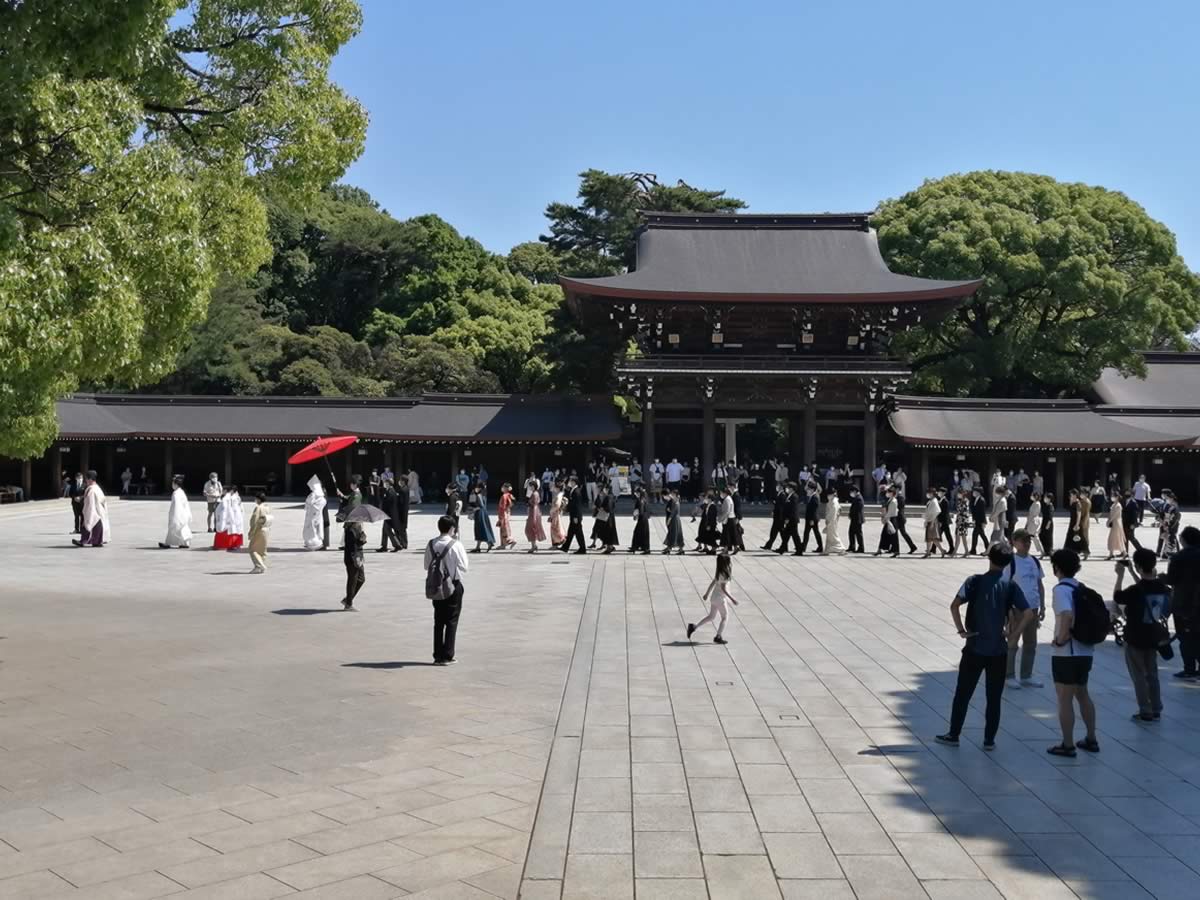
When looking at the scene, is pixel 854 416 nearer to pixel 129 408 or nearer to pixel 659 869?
pixel 129 408

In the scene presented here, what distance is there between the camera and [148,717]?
9109mm

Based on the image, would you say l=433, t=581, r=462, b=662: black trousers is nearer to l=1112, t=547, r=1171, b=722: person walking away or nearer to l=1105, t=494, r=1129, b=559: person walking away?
l=1112, t=547, r=1171, b=722: person walking away

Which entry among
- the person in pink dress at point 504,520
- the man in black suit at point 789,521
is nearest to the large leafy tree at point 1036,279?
the man in black suit at point 789,521

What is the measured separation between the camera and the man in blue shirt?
8.23 meters

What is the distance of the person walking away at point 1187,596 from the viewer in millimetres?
10539

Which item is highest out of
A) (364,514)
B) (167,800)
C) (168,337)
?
(168,337)

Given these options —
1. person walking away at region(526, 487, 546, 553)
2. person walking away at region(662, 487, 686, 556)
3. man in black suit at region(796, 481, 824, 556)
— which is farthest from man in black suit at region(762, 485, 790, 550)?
person walking away at region(526, 487, 546, 553)

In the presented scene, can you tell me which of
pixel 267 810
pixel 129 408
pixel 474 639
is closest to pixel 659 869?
pixel 267 810

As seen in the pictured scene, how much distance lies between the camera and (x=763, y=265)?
134ft

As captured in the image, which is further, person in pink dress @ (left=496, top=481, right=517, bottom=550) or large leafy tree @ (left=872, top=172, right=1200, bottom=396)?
large leafy tree @ (left=872, top=172, right=1200, bottom=396)

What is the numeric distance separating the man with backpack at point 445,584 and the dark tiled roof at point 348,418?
26.7m

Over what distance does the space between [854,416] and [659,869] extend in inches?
1305

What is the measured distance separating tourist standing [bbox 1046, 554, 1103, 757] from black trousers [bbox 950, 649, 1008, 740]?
0.41m

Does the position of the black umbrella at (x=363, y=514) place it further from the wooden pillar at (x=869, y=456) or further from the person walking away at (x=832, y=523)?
the wooden pillar at (x=869, y=456)
